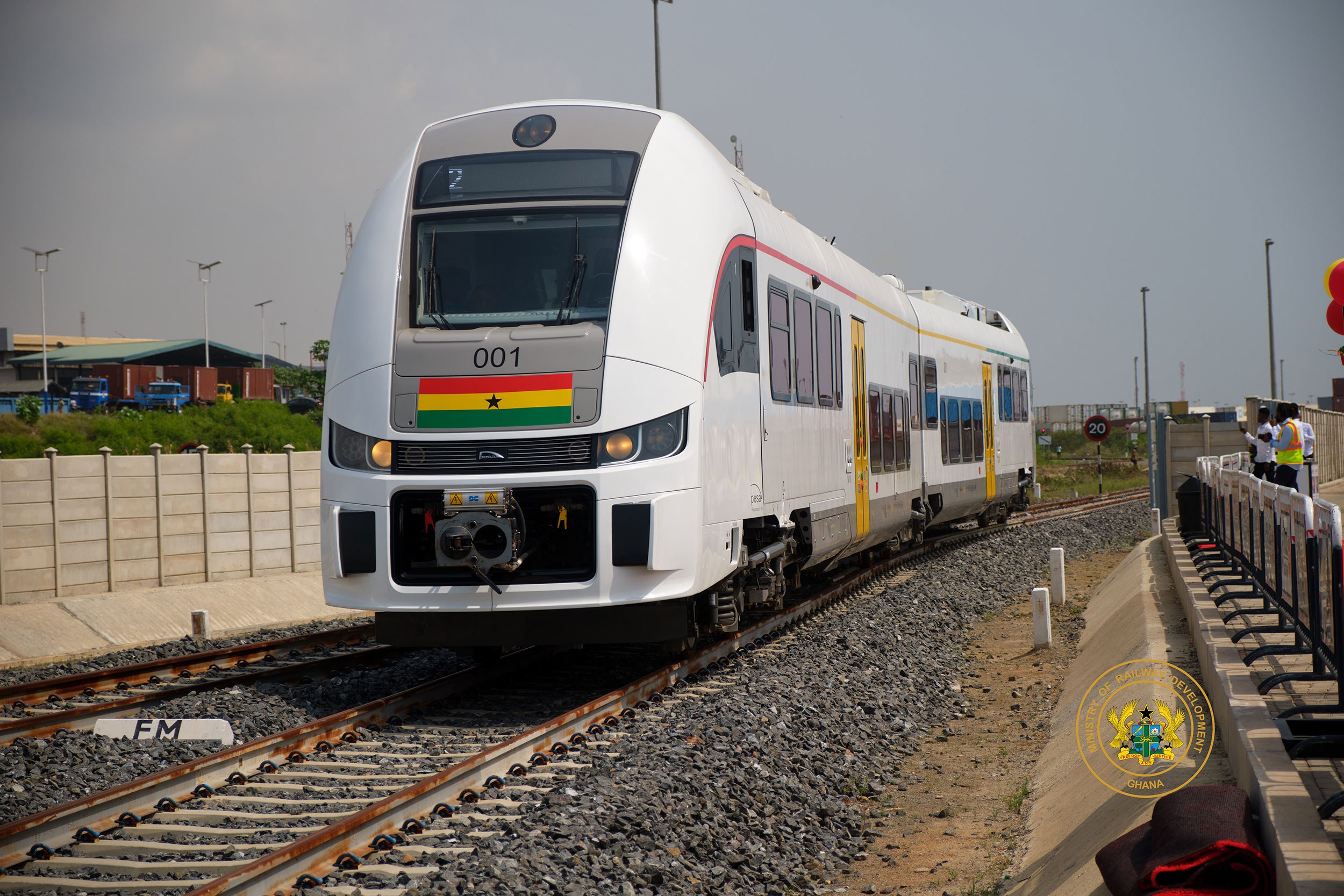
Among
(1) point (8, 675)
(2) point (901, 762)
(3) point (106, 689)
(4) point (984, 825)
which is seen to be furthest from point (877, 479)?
(1) point (8, 675)

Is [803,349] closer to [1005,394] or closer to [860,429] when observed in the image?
[860,429]

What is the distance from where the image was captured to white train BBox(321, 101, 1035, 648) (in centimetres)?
791

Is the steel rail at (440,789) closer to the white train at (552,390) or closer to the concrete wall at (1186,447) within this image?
the white train at (552,390)

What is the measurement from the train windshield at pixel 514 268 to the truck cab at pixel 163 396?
45.4 meters

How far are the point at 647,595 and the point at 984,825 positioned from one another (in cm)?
257

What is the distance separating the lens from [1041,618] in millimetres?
12469

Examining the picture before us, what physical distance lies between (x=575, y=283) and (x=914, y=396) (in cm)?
951

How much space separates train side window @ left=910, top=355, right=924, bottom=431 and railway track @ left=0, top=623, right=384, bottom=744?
8.47 m

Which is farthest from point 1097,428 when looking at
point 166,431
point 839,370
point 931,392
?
point 166,431

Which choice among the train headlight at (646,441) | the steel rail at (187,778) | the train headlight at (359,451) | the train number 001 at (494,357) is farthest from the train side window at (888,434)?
the train headlight at (359,451)

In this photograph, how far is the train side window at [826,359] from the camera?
11977 millimetres

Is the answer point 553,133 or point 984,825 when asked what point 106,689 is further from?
point 984,825

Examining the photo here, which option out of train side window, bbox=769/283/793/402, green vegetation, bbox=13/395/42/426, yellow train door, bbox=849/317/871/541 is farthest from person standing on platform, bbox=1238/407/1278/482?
green vegetation, bbox=13/395/42/426

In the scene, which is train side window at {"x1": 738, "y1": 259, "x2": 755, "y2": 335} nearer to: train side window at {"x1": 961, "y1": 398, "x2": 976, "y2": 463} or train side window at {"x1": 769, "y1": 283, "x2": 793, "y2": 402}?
train side window at {"x1": 769, "y1": 283, "x2": 793, "y2": 402}
